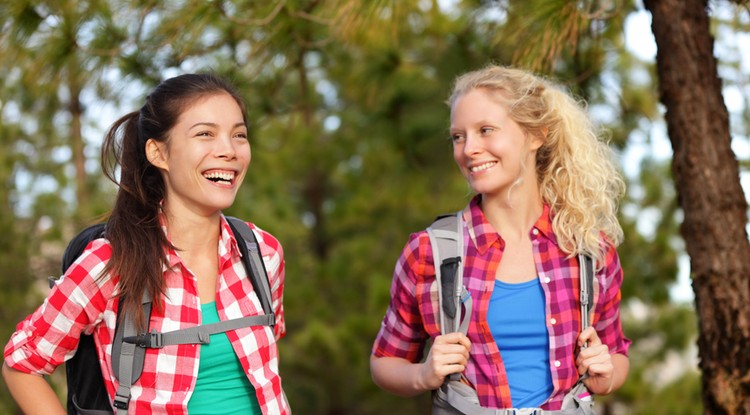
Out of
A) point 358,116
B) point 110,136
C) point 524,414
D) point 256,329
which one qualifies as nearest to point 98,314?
point 256,329

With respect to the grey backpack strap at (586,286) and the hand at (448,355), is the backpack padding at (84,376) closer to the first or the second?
the hand at (448,355)

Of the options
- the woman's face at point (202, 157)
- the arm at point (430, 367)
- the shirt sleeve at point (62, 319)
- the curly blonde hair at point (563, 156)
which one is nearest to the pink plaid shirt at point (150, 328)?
the shirt sleeve at point (62, 319)

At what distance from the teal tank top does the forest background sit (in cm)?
126

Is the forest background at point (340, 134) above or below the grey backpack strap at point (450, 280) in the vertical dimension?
above

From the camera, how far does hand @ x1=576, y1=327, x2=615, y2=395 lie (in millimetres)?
1930

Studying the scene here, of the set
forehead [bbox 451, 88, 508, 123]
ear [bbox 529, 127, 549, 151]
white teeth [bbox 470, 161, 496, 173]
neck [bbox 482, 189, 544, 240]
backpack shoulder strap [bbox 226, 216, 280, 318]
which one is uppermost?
forehead [bbox 451, 88, 508, 123]

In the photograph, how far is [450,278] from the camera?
1.99 metres

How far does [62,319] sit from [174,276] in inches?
9.8

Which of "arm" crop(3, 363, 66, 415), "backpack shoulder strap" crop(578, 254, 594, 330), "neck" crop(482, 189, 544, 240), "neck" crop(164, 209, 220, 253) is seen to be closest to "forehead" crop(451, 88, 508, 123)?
"neck" crop(482, 189, 544, 240)

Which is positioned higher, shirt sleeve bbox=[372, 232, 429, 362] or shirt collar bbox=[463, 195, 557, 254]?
shirt collar bbox=[463, 195, 557, 254]

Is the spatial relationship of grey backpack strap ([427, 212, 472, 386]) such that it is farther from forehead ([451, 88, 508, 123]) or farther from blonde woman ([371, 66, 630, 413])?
forehead ([451, 88, 508, 123])

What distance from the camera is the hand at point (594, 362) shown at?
6.33 ft

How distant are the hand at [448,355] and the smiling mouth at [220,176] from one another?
590 millimetres

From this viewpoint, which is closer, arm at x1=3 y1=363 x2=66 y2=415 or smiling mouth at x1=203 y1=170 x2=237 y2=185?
arm at x1=3 y1=363 x2=66 y2=415
